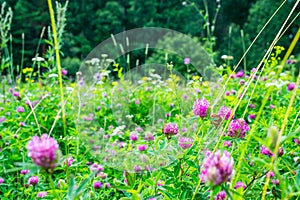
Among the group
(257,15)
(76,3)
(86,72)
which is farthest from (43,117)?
(76,3)

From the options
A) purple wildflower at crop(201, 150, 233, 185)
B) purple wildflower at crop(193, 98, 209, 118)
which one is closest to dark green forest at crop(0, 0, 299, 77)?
purple wildflower at crop(193, 98, 209, 118)

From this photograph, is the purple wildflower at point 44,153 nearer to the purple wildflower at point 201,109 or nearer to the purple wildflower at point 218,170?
the purple wildflower at point 218,170

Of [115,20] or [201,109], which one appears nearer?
[201,109]

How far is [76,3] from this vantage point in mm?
16922

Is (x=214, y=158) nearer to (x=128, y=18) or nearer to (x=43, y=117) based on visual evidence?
(x=43, y=117)

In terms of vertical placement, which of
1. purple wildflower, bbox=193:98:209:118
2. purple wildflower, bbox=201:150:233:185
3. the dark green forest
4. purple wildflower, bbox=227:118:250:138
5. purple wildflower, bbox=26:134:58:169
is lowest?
the dark green forest

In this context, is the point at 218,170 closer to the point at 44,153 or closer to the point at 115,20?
the point at 44,153

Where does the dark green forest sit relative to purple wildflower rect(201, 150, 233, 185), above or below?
below

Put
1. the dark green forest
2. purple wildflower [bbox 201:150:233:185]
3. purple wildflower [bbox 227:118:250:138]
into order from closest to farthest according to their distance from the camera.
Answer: purple wildflower [bbox 201:150:233:185] → purple wildflower [bbox 227:118:250:138] → the dark green forest

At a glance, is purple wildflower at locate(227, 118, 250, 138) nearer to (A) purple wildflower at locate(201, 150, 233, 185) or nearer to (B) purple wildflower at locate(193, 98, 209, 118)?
(B) purple wildflower at locate(193, 98, 209, 118)

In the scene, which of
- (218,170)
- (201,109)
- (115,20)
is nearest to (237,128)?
(201,109)

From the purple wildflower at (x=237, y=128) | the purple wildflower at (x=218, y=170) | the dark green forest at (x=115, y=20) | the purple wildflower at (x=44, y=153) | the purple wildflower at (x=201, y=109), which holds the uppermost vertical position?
the purple wildflower at (x=44, y=153)

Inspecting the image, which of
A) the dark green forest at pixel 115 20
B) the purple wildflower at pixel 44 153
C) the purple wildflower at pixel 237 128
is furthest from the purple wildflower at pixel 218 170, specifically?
the dark green forest at pixel 115 20

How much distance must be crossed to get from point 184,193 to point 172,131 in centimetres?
15
